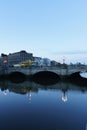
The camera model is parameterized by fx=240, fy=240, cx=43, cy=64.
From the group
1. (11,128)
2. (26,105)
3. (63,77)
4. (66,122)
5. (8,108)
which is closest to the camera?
(11,128)

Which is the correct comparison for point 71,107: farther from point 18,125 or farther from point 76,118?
point 18,125

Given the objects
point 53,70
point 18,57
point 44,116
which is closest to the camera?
point 44,116

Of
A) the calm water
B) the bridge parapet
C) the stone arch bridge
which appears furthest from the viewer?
the bridge parapet

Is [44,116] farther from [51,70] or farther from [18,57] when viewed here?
[18,57]

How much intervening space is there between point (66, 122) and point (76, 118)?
5.07ft

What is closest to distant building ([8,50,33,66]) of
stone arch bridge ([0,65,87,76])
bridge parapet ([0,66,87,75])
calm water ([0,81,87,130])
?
A: stone arch bridge ([0,65,87,76])

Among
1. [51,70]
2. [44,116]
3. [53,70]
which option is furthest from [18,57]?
[44,116]

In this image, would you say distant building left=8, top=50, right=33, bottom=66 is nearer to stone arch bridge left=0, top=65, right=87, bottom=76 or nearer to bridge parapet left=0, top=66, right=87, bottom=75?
stone arch bridge left=0, top=65, right=87, bottom=76

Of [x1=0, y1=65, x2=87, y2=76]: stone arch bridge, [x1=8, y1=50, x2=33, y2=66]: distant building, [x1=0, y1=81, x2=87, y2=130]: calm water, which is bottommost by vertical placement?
[x1=0, y1=81, x2=87, y2=130]: calm water

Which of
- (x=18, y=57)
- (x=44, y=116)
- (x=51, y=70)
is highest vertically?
(x=18, y=57)

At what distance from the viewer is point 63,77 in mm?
58562

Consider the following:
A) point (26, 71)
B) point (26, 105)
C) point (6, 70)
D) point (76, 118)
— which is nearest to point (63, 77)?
point (26, 71)

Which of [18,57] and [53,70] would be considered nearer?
[53,70]

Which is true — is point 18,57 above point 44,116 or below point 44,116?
above
